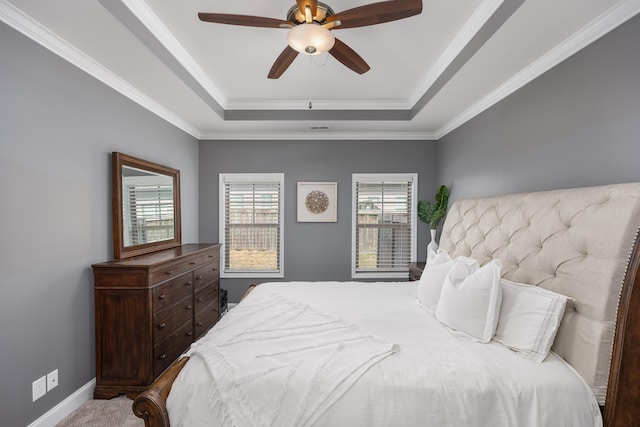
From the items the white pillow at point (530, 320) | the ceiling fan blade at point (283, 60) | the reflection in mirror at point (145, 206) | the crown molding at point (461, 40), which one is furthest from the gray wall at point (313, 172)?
the white pillow at point (530, 320)

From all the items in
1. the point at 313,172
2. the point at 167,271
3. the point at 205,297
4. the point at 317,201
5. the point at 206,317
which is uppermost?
the point at 313,172

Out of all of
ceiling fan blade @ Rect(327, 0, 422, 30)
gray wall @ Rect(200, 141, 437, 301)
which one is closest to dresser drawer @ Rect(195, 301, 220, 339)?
gray wall @ Rect(200, 141, 437, 301)

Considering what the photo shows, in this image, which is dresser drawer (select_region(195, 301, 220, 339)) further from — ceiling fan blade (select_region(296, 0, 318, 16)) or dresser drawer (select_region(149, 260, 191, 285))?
ceiling fan blade (select_region(296, 0, 318, 16))

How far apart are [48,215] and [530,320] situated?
9.96ft

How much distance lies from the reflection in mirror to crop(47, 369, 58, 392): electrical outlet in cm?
103

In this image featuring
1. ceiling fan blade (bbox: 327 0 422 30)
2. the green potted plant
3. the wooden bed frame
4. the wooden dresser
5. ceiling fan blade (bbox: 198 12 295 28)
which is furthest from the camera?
the green potted plant

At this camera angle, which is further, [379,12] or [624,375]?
[379,12]

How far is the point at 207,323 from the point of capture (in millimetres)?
3346

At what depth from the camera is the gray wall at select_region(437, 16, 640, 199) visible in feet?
5.26

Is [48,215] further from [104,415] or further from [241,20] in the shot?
[241,20]

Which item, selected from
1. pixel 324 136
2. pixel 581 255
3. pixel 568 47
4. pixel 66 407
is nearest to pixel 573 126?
pixel 568 47

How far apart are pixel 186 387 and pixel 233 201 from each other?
10.9 feet

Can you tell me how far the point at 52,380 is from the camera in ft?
6.39

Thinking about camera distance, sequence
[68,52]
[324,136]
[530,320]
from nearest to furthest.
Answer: [530,320], [68,52], [324,136]
